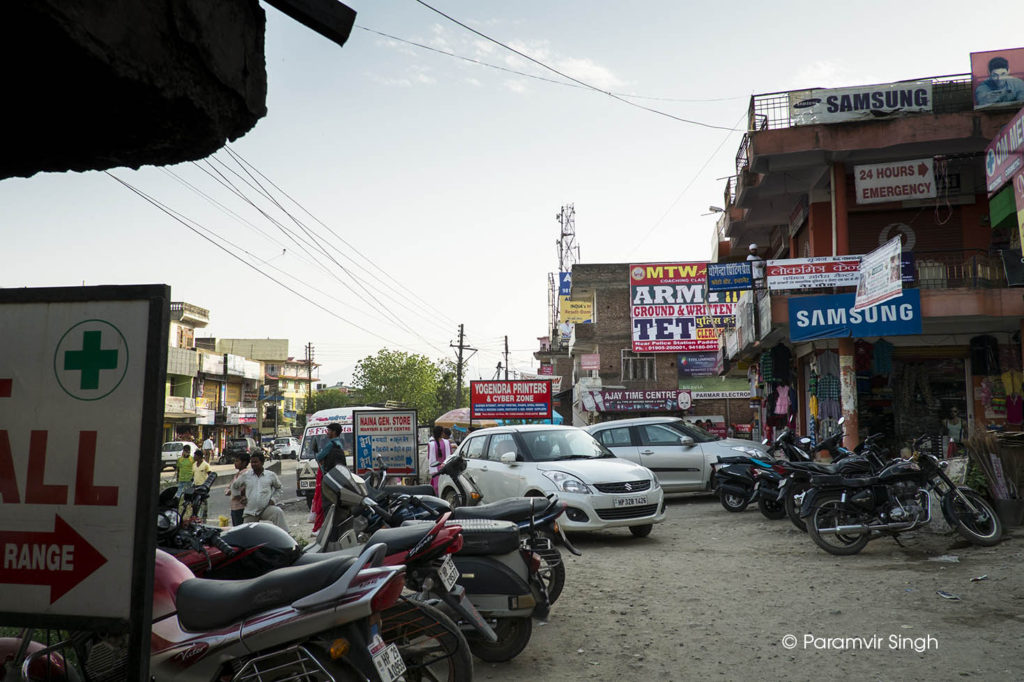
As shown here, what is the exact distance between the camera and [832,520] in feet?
30.0

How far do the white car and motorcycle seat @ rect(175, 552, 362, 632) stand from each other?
7.01 meters

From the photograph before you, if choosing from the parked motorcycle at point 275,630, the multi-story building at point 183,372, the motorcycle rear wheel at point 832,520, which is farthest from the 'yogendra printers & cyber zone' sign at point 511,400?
the multi-story building at point 183,372

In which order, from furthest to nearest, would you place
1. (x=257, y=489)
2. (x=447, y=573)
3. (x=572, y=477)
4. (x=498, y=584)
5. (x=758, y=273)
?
(x=758, y=273)
(x=572, y=477)
(x=257, y=489)
(x=498, y=584)
(x=447, y=573)

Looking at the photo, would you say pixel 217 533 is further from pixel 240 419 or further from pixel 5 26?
pixel 240 419

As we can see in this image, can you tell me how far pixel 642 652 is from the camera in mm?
5688

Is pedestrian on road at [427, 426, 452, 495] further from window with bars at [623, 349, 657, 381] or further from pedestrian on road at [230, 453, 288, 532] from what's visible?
window with bars at [623, 349, 657, 381]

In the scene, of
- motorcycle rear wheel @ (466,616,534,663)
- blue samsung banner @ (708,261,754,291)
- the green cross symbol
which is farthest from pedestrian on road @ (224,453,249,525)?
blue samsung banner @ (708,261,754,291)

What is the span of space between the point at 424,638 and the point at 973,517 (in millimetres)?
7247

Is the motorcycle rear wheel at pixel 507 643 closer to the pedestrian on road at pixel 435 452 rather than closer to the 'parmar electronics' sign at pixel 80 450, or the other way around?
the 'parmar electronics' sign at pixel 80 450

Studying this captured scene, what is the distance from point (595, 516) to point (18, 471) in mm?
8761

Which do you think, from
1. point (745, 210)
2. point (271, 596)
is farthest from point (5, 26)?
point (745, 210)

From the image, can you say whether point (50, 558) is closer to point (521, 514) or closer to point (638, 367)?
point (521, 514)

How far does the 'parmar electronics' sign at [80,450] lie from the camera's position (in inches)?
81.2

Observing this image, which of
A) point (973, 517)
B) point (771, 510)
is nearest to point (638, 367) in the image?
point (771, 510)
